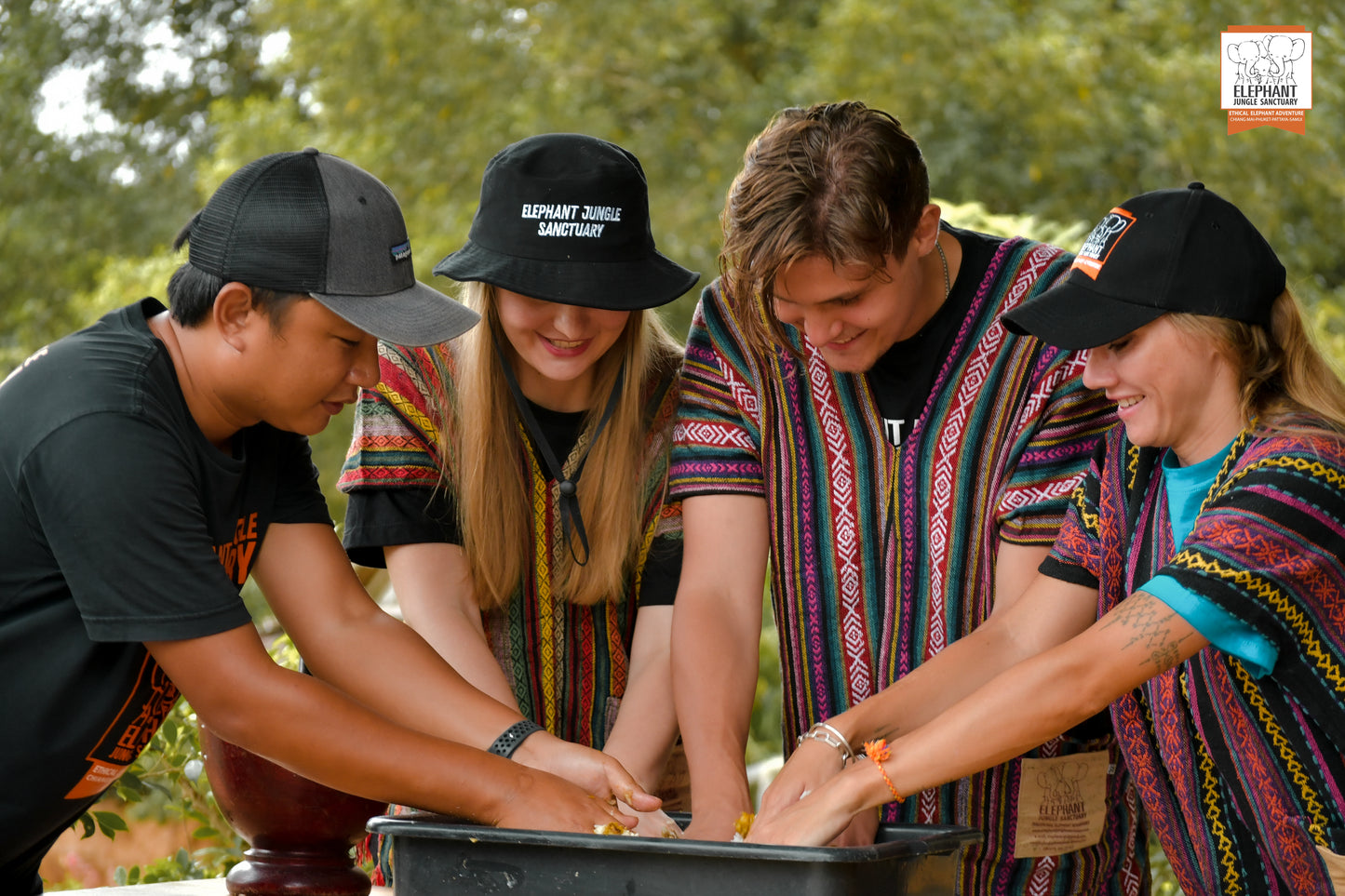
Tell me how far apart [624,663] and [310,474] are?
623 mm

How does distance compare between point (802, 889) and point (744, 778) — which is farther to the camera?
point (744, 778)

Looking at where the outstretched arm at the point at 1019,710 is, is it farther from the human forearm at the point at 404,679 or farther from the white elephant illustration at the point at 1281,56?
the white elephant illustration at the point at 1281,56

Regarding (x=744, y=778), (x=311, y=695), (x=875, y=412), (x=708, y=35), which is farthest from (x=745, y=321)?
(x=708, y=35)

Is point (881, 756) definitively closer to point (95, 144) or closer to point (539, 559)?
point (539, 559)

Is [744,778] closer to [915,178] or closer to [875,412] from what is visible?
[875,412]

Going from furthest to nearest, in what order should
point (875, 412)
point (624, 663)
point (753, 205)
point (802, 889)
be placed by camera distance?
1. point (624, 663)
2. point (875, 412)
3. point (753, 205)
4. point (802, 889)

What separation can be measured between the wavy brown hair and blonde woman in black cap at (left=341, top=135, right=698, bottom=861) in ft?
0.50

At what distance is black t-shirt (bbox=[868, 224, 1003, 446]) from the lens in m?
2.18

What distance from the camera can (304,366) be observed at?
5.90 ft

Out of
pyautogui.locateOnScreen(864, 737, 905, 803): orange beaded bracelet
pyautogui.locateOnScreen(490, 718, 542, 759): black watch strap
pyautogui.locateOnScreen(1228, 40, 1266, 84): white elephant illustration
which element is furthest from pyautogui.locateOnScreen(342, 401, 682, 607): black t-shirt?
pyautogui.locateOnScreen(1228, 40, 1266, 84): white elephant illustration

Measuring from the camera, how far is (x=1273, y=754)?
1.81 m

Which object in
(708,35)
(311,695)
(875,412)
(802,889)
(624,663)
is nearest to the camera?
(802,889)

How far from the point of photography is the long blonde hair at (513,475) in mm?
2225

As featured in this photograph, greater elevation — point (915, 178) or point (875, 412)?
point (915, 178)
